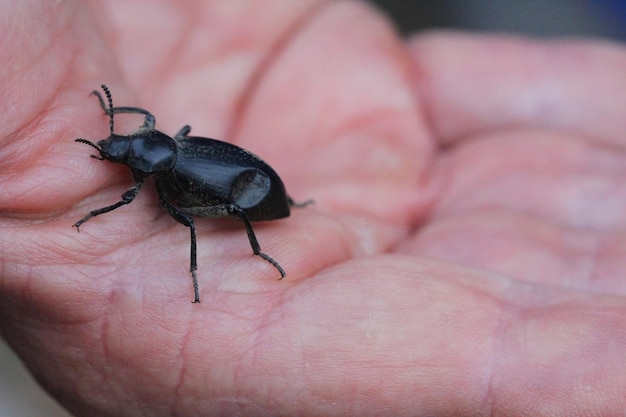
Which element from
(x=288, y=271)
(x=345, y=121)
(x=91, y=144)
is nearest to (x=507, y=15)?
(x=345, y=121)

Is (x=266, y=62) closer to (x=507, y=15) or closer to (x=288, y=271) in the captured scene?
(x=288, y=271)

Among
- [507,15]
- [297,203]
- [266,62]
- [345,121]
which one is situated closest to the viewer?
[297,203]

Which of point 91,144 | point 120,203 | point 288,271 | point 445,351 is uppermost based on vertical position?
point 91,144

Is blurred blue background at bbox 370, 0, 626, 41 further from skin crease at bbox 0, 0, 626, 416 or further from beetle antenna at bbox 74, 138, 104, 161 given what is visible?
beetle antenna at bbox 74, 138, 104, 161

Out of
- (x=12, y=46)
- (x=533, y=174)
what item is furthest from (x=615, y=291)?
(x=12, y=46)

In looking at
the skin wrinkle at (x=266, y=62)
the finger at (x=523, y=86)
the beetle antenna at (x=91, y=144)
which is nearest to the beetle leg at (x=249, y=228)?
the beetle antenna at (x=91, y=144)

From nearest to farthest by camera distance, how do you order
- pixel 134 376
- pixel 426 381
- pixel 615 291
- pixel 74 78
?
pixel 426 381, pixel 134 376, pixel 74 78, pixel 615 291

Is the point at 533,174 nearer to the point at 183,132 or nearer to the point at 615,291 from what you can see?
the point at 615,291
